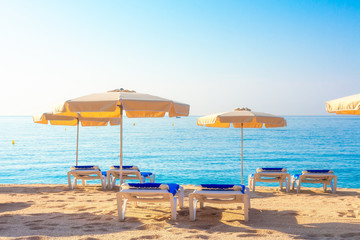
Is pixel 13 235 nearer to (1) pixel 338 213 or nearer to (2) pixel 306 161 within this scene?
(1) pixel 338 213

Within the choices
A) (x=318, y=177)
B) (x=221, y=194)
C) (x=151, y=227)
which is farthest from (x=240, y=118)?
(x=151, y=227)

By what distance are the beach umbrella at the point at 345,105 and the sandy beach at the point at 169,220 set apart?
1675 millimetres

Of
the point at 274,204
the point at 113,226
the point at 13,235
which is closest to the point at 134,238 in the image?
the point at 113,226

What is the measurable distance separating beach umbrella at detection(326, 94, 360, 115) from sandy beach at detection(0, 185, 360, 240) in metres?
1.68

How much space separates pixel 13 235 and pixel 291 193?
21.2 ft

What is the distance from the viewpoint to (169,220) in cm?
532

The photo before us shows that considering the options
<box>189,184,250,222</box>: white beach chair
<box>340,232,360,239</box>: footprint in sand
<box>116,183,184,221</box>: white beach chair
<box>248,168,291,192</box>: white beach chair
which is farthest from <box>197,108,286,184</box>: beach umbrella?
<box>340,232,360,239</box>: footprint in sand

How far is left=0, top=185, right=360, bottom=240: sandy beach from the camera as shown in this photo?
4531 millimetres

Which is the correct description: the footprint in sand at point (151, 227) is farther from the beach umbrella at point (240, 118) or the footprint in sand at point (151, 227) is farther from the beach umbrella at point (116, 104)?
the beach umbrella at point (240, 118)

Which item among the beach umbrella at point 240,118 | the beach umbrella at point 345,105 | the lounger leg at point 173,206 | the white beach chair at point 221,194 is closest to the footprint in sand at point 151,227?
the lounger leg at point 173,206

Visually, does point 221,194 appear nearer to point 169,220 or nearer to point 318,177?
point 169,220

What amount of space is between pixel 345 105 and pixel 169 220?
10.2 feet

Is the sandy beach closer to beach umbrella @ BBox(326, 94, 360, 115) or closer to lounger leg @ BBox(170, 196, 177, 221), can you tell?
lounger leg @ BBox(170, 196, 177, 221)

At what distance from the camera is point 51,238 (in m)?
4.32
